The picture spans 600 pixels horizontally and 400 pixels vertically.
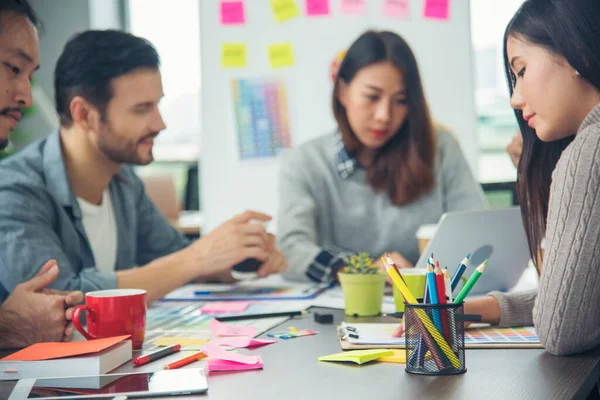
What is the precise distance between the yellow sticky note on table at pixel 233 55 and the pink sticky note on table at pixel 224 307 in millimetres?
1828

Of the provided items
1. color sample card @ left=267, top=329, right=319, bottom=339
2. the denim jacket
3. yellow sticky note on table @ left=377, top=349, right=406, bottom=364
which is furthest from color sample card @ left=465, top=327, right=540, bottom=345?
the denim jacket

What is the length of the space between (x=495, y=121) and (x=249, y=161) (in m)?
1.55

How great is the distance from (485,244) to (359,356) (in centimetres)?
64

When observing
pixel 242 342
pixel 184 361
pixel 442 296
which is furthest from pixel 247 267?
pixel 442 296

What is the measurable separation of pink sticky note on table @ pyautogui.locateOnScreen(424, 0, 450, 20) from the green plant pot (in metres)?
1.94

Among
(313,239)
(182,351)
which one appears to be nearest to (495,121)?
(313,239)

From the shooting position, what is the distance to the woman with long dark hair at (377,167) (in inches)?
84.7

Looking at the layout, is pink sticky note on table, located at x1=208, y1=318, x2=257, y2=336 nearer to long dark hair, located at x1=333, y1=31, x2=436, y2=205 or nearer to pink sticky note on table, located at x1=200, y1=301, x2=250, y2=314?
pink sticky note on table, located at x1=200, y1=301, x2=250, y2=314

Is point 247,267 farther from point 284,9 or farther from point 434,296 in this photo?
point 284,9

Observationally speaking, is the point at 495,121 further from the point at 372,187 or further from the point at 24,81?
the point at 24,81

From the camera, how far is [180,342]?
43.9 inches

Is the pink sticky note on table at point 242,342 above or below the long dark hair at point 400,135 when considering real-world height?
below

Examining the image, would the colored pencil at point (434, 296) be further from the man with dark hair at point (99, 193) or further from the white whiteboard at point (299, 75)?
the white whiteboard at point (299, 75)

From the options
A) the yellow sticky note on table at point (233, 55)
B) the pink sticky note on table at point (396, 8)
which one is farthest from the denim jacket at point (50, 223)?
the pink sticky note on table at point (396, 8)
